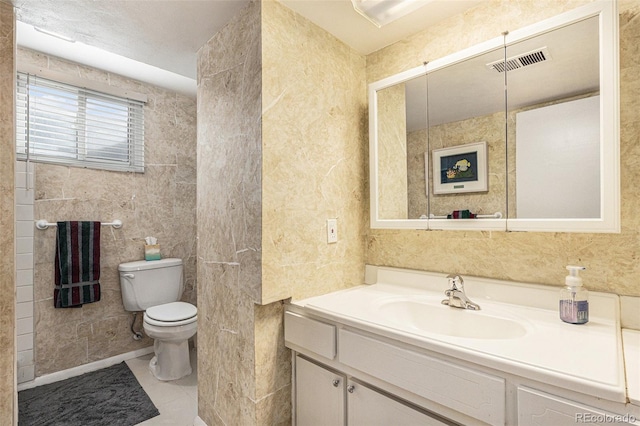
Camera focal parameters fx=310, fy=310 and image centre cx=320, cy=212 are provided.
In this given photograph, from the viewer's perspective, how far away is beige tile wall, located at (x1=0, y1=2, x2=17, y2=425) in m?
1.32

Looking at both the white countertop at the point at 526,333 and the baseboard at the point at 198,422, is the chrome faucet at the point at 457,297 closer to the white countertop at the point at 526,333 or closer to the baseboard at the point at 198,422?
the white countertop at the point at 526,333

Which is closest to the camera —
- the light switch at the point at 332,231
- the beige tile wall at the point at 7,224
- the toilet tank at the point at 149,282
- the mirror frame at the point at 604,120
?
the mirror frame at the point at 604,120

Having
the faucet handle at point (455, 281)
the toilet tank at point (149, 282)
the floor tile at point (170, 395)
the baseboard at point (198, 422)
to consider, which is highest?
the faucet handle at point (455, 281)

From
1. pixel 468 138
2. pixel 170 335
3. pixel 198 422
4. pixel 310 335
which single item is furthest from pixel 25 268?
pixel 468 138

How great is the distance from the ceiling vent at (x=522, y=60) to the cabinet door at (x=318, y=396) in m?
1.35

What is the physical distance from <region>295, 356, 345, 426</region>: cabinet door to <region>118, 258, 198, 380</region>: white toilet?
3.69 feet

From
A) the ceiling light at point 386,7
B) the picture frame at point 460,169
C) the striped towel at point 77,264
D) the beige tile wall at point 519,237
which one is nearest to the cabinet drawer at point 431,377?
the beige tile wall at point 519,237

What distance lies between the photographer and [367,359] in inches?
42.1

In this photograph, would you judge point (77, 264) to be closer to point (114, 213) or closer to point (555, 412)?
point (114, 213)

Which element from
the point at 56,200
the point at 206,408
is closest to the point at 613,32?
the point at 206,408

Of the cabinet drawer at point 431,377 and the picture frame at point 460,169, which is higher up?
the picture frame at point 460,169

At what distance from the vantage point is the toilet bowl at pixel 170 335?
2082 mm

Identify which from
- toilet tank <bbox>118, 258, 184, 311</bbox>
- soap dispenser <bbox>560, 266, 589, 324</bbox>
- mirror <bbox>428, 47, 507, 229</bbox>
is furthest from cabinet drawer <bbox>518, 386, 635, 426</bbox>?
toilet tank <bbox>118, 258, 184, 311</bbox>

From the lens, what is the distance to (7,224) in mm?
1340
